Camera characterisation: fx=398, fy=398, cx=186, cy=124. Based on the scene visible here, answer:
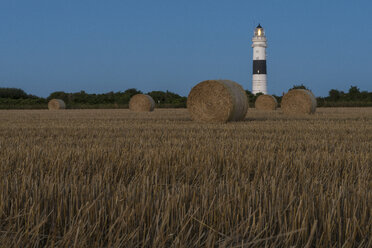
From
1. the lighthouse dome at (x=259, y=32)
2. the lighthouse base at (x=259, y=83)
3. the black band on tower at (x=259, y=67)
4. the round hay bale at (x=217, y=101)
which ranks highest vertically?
the lighthouse dome at (x=259, y=32)

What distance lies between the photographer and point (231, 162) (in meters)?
3.81

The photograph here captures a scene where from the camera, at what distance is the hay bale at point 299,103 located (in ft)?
56.7

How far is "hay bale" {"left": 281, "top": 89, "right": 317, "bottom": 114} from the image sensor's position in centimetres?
1728

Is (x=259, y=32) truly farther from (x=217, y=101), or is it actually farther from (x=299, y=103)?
(x=217, y=101)

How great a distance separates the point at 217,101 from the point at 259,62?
52.4m

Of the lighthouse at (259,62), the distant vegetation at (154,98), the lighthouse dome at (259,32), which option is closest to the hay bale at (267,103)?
the distant vegetation at (154,98)

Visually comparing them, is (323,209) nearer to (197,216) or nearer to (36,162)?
(197,216)

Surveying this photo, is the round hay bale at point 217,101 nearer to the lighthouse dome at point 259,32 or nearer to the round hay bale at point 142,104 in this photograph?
the round hay bale at point 142,104

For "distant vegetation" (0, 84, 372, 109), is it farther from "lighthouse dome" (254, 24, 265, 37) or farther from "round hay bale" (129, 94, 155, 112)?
"lighthouse dome" (254, 24, 265, 37)

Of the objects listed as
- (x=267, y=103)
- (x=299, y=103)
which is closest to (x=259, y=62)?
(x=267, y=103)

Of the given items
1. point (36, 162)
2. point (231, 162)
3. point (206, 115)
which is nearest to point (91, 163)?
point (36, 162)

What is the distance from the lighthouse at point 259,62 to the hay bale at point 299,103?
42691mm

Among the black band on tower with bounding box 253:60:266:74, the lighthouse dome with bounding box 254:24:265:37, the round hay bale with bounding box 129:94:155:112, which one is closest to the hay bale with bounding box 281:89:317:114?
the round hay bale with bounding box 129:94:155:112

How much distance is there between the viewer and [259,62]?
6209cm
